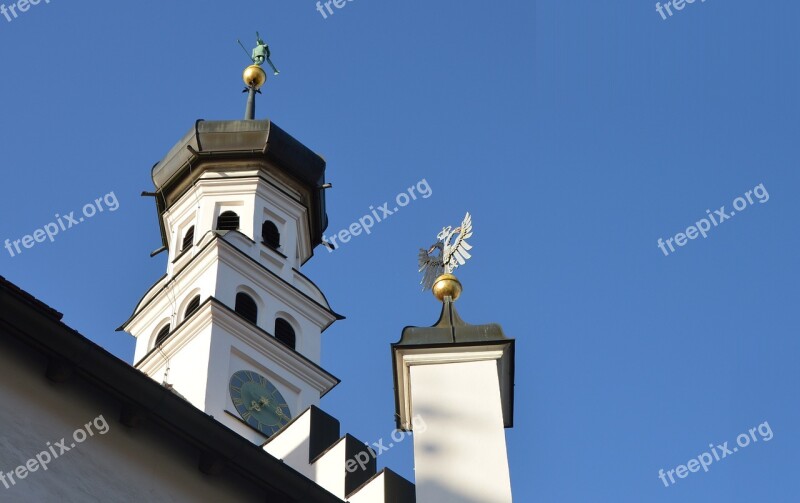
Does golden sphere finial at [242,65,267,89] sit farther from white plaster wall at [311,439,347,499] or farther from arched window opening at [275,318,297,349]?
white plaster wall at [311,439,347,499]

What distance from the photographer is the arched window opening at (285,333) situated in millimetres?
31750

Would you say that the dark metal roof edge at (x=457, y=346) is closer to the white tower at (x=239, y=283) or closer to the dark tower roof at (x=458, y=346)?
the dark tower roof at (x=458, y=346)

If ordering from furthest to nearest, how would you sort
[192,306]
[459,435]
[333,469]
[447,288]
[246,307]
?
[246,307], [192,306], [447,288], [333,469], [459,435]

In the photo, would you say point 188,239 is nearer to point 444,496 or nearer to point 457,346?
point 457,346

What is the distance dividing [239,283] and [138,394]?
19486mm

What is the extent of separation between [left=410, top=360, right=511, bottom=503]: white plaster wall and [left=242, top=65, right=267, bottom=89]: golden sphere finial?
25.9 meters

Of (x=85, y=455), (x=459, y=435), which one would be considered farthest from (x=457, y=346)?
(x=85, y=455)

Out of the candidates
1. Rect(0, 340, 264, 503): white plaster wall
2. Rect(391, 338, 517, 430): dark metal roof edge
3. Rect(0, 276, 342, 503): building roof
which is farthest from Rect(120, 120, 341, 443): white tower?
Rect(0, 340, 264, 503): white plaster wall

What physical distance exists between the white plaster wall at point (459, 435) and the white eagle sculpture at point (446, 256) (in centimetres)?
177

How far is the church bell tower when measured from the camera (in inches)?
1150

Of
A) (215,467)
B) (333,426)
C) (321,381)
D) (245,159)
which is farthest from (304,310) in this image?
(215,467)

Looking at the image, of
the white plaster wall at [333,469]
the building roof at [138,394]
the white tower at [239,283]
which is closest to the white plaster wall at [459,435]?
the white plaster wall at [333,469]

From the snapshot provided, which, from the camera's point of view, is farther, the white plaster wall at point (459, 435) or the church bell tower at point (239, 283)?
the church bell tower at point (239, 283)

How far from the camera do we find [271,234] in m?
34.6
